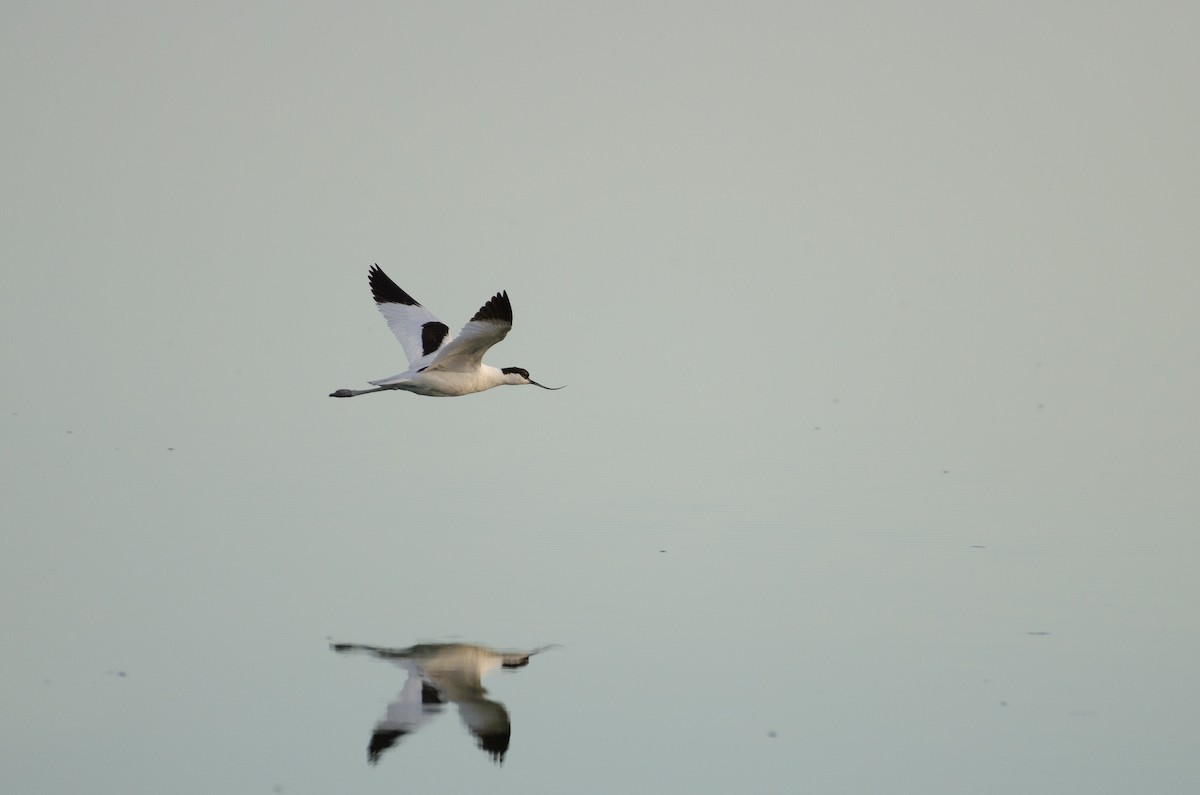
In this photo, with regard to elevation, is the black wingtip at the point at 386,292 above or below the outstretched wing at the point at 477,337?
above

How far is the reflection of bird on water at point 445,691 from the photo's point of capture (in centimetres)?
816

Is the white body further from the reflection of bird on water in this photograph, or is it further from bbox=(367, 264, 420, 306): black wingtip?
the reflection of bird on water

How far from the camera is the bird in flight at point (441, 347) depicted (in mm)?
11703

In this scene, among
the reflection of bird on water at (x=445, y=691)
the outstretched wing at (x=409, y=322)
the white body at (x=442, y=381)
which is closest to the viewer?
the reflection of bird on water at (x=445, y=691)

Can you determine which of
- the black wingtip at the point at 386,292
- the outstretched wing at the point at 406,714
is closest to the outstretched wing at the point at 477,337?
the black wingtip at the point at 386,292

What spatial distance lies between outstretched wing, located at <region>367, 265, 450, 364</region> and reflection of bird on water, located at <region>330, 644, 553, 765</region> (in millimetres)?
4509

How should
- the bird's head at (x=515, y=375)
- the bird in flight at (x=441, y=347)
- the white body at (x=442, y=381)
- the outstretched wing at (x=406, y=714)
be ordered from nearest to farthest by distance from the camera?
the outstretched wing at (x=406, y=714)
the bird in flight at (x=441, y=347)
the white body at (x=442, y=381)
the bird's head at (x=515, y=375)

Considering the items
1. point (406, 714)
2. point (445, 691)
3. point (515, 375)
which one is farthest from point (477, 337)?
point (406, 714)

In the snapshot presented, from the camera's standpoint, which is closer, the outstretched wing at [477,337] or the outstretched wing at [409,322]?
the outstretched wing at [477,337]

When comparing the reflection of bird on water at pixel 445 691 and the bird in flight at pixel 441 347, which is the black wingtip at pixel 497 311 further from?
the reflection of bird on water at pixel 445 691

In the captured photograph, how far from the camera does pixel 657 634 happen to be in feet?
32.2

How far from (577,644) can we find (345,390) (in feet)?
14.7

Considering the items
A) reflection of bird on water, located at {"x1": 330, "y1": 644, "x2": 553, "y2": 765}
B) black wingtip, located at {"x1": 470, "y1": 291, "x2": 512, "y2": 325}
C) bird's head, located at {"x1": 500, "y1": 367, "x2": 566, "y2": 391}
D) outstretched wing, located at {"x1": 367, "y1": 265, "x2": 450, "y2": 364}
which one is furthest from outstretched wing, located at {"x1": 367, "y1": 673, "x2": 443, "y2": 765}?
outstretched wing, located at {"x1": 367, "y1": 265, "x2": 450, "y2": 364}

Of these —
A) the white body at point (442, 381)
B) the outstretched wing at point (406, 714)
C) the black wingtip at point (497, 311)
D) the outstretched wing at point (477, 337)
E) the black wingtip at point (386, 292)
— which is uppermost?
the black wingtip at point (386, 292)
